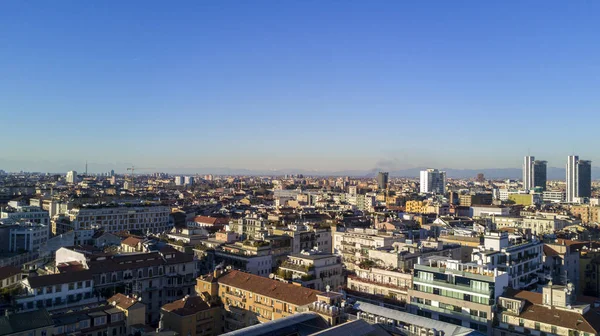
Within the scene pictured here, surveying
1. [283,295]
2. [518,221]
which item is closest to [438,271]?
[283,295]

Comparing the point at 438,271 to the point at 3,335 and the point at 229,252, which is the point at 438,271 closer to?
the point at 229,252

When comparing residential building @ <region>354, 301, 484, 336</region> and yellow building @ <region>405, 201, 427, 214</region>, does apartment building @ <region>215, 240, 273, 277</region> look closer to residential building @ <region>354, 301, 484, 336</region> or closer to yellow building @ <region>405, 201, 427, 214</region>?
residential building @ <region>354, 301, 484, 336</region>

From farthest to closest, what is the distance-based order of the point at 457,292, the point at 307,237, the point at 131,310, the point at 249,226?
the point at 249,226 < the point at 307,237 < the point at 457,292 < the point at 131,310

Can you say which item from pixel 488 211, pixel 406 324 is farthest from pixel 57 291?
pixel 488 211

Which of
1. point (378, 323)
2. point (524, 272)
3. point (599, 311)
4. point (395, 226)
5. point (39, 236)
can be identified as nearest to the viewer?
point (378, 323)

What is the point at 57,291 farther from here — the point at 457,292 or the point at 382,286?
the point at 457,292

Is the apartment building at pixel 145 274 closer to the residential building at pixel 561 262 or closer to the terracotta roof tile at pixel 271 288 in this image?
the terracotta roof tile at pixel 271 288

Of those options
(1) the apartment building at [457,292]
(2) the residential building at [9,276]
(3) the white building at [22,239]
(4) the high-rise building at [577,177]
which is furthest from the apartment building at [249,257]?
(4) the high-rise building at [577,177]
